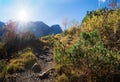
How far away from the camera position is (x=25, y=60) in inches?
963

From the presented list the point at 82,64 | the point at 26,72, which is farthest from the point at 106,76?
the point at 26,72

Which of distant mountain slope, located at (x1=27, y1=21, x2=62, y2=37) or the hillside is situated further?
distant mountain slope, located at (x1=27, y1=21, x2=62, y2=37)

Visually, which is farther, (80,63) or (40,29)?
(40,29)

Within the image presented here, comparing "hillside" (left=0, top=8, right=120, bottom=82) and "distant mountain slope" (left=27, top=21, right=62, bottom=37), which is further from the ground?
"distant mountain slope" (left=27, top=21, right=62, bottom=37)

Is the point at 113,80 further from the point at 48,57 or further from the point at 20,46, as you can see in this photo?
the point at 20,46

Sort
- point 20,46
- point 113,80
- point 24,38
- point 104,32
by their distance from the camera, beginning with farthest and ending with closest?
point 24,38 → point 20,46 → point 104,32 → point 113,80

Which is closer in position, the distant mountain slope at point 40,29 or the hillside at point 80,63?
the hillside at point 80,63

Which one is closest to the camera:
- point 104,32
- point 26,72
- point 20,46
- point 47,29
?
point 26,72

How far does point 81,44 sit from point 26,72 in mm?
6310

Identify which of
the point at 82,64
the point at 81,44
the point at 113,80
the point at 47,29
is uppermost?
the point at 47,29

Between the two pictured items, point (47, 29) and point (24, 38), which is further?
point (47, 29)

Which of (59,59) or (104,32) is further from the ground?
(104,32)

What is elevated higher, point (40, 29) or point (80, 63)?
point (40, 29)

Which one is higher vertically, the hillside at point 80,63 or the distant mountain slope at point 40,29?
the distant mountain slope at point 40,29
